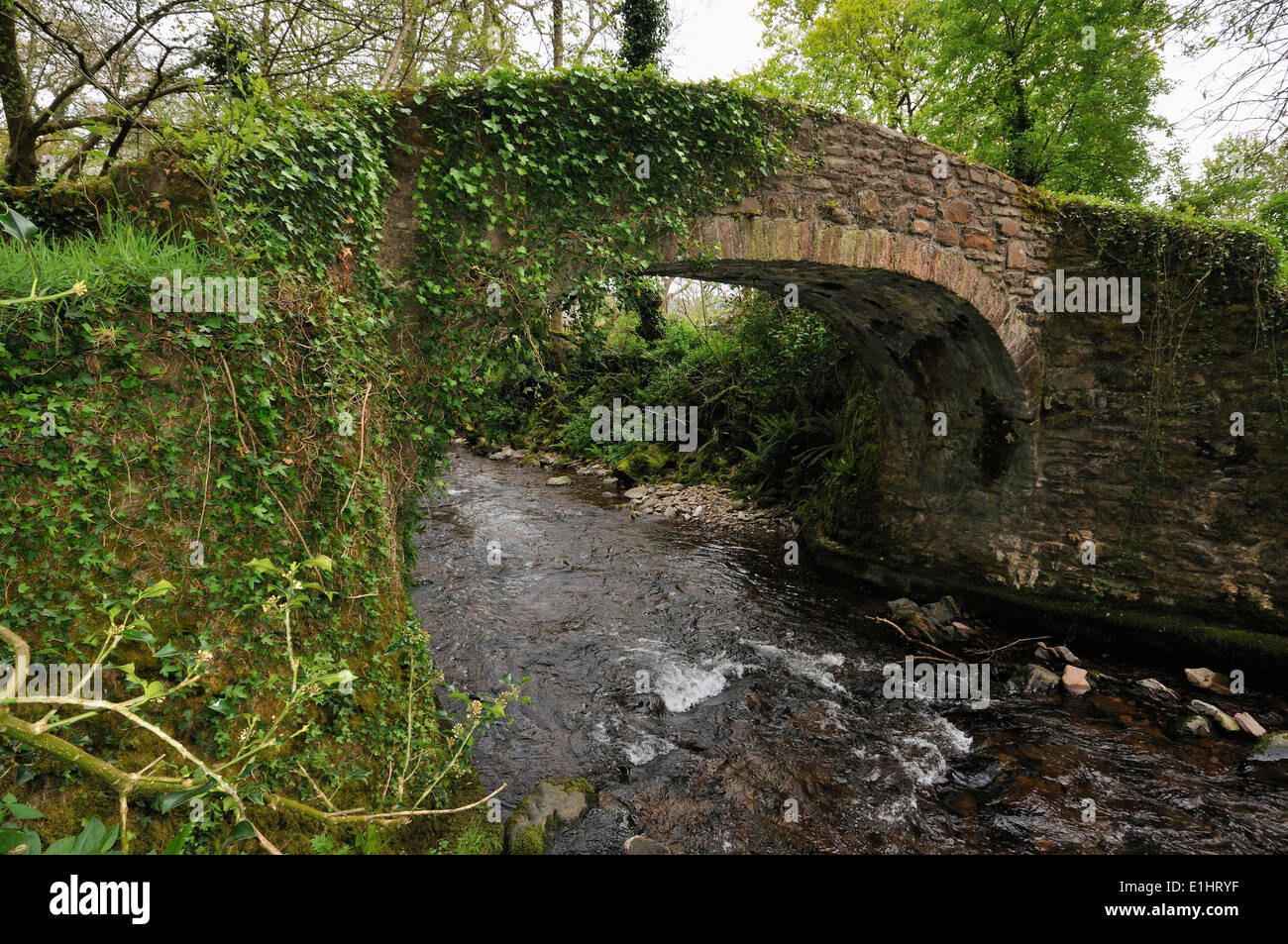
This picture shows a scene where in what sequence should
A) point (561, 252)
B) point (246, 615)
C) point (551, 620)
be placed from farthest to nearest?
1. point (551, 620)
2. point (561, 252)
3. point (246, 615)

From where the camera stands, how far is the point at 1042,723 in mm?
4203

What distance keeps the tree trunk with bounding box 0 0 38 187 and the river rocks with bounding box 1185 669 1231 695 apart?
9.94 metres

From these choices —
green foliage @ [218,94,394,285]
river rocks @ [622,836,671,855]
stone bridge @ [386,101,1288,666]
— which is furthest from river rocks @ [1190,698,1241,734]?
green foliage @ [218,94,394,285]

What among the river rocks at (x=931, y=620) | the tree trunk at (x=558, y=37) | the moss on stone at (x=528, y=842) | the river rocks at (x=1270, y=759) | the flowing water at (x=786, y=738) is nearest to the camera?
the moss on stone at (x=528, y=842)

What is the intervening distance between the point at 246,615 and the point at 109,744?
0.51 meters

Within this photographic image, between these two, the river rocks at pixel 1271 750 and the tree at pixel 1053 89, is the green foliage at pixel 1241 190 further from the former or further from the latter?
the river rocks at pixel 1271 750

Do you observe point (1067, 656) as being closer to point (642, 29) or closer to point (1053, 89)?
point (1053, 89)

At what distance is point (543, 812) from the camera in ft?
9.75

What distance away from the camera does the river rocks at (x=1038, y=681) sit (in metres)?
4.68

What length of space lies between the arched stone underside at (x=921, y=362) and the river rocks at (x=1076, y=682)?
129 centimetres

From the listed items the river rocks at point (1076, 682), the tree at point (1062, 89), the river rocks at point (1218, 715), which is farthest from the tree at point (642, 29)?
the river rocks at point (1218, 715)
